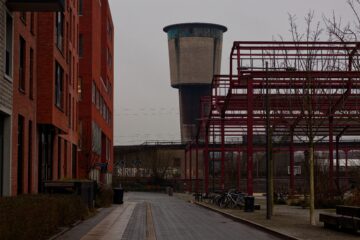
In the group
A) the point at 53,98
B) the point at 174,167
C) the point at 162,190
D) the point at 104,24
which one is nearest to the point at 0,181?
the point at 53,98

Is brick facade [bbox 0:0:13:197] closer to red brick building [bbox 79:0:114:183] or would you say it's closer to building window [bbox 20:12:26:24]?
building window [bbox 20:12:26:24]

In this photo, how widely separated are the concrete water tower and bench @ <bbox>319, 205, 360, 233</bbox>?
108m

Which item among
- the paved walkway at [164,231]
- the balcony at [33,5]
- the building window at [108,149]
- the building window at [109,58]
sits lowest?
the paved walkway at [164,231]

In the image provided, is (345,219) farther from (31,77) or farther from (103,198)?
(103,198)

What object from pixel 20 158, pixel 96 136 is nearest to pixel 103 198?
pixel 20 158

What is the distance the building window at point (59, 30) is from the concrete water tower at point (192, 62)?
90784 millimetres

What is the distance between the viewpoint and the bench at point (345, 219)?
21.1m

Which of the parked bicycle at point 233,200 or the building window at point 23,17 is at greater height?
the building window at point 23,17

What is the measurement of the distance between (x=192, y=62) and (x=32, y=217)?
11665 cm

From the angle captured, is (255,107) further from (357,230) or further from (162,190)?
(162,190)

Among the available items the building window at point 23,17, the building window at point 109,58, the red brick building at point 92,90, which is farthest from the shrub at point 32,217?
the building window at point 109,58

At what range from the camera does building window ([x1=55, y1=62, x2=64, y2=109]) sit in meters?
38.3

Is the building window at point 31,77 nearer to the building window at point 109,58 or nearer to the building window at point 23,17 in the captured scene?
the building window at point 23,17

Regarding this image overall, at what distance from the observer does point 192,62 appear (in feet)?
435
